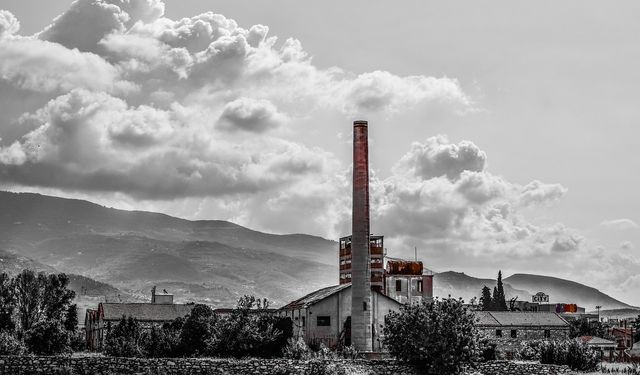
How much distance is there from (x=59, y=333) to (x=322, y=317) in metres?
24.8

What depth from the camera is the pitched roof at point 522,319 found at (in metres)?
106

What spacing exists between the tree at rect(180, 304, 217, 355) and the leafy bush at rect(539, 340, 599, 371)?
28374 millimetres

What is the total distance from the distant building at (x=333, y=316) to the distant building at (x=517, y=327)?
2319cm

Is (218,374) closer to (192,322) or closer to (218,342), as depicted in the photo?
(218,342)

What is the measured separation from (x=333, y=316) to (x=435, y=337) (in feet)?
109

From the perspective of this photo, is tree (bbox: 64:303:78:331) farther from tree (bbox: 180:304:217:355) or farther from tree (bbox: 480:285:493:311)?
tree (bbox: 480:285:493:311)

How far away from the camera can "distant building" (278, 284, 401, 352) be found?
83.3 metres

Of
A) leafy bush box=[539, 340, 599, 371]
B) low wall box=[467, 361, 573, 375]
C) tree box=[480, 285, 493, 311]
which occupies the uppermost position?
tree box=[480, 285, 493, 311]

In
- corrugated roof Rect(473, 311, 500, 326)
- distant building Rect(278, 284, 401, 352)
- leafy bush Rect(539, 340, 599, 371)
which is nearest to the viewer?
leafy bush Rect(539, 340, 599, 371)

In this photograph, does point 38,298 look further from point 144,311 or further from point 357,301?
point 357,301

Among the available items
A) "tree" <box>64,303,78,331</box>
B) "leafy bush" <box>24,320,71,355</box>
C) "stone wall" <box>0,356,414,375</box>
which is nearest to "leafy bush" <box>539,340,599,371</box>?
"stone wall" <box>0,356,414,375</box>

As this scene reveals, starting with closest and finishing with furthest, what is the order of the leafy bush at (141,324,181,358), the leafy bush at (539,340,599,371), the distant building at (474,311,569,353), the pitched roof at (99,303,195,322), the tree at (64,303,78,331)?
the leafy bush at (539,340,599,371) → the leafy bush at (141,324,181,358) → the tree at (64,303,78,331) → the distant building at (474,311,569,353) → the pitched roof at (99,303,195,322)

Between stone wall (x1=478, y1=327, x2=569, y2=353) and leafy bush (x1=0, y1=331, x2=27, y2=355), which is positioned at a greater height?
stone wall (x1=478, y1=327, x2=569, y2=353)

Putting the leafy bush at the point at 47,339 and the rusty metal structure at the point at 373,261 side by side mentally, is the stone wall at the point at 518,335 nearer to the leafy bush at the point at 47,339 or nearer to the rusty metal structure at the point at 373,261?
the rusty metal structure at the point at 373,261
